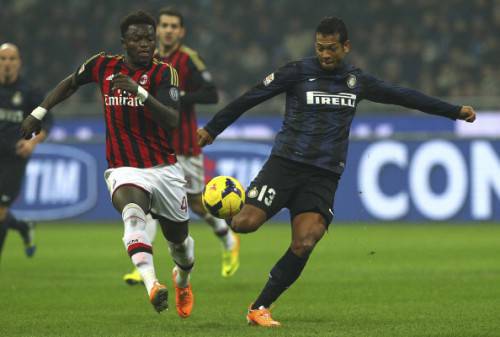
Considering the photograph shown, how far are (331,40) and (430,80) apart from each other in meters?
14.2

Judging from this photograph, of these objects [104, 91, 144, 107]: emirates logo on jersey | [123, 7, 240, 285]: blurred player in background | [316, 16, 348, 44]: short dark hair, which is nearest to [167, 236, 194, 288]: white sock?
[104, 91, 144, 107]: emirates logo on jersey

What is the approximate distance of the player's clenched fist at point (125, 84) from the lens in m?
6.84

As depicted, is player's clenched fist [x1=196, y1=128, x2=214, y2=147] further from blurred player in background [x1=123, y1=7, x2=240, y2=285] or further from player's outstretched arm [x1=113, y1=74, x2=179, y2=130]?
blurred player in background [x1=123, y1=7, x2=240, y2=285]

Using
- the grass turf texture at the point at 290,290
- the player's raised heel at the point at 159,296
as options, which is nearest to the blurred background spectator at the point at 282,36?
the grass turf texture at the point at 290,290

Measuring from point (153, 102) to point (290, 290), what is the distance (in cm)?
310

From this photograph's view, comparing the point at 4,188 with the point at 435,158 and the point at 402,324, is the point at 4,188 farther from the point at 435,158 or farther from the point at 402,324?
the point at 435,158

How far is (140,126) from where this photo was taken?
7484 mm

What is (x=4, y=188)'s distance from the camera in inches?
446

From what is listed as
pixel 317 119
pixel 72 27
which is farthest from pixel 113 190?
pixel 72 27

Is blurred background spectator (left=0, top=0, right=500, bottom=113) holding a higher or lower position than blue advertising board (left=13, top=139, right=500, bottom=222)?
higher

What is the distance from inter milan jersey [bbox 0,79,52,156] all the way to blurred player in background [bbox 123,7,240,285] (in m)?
1.43

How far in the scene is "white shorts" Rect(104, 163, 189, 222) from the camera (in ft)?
24.0

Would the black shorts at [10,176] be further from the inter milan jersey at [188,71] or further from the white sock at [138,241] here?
the white sock at [138,241]

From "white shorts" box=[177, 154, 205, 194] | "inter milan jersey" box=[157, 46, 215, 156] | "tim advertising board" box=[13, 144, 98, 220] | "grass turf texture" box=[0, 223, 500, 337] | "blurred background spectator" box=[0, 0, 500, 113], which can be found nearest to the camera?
"grass turf texture" box=[0, 223, 500, 337]
